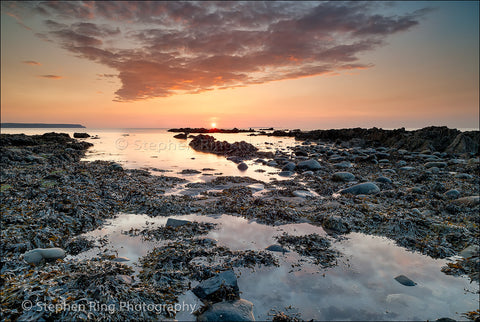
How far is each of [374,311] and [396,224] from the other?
386 centimetres

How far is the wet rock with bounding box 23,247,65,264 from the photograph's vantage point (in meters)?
4.36

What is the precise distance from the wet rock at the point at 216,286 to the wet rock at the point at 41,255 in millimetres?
2950

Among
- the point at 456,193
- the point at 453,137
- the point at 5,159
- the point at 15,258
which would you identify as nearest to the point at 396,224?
the point at 456,193

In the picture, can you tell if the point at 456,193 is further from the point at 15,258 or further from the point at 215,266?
the point at 15,258

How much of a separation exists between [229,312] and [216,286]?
1.83 feet

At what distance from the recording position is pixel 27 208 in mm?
6484

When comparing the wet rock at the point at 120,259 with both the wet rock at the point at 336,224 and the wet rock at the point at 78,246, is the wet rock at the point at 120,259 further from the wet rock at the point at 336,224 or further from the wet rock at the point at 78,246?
the wet rock at the point at 336,224

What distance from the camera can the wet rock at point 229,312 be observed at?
10.6 feet

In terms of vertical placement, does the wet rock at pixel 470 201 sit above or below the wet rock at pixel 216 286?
above

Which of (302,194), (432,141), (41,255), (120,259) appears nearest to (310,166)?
(302,194)

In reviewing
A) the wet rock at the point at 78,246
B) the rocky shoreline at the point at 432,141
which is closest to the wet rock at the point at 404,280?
the wet rock at the point at 78,246

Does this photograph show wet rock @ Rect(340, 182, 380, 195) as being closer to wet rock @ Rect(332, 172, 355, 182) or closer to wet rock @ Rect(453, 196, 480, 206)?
wet rock @ Rect(332, 172, 355, 182)

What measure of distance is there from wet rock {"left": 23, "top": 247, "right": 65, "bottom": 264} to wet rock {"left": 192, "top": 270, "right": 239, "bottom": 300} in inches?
116

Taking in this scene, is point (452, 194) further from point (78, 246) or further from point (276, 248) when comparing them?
point (78, 246)
